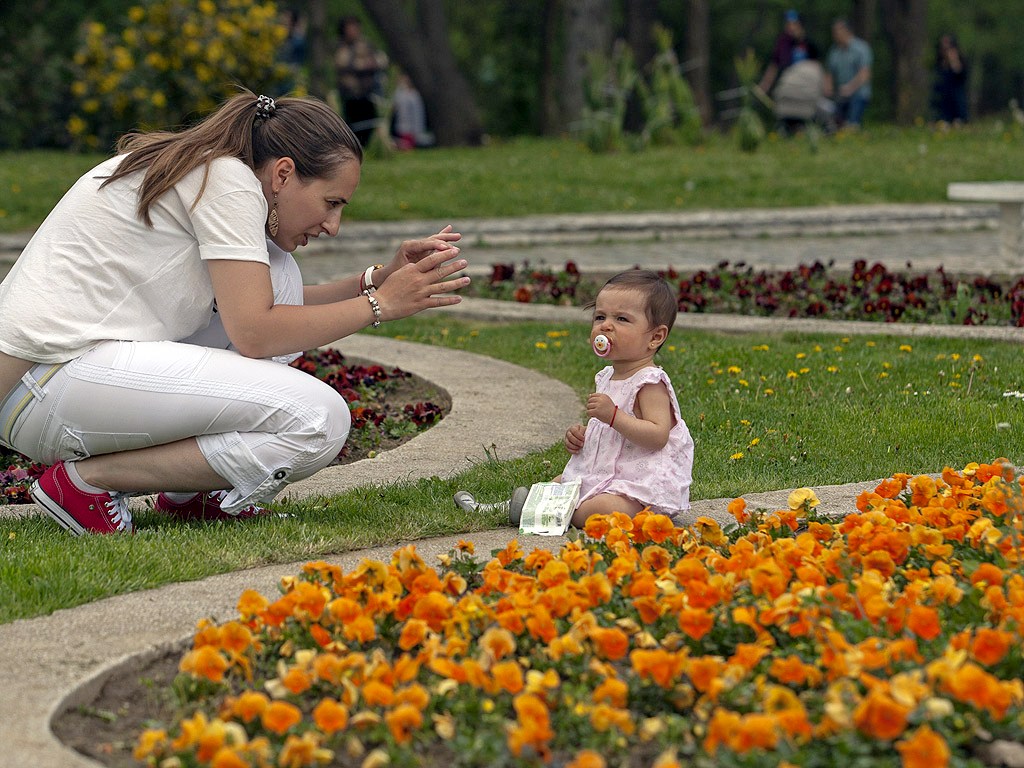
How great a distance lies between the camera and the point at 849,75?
2227 centimetres

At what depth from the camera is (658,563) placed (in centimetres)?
303

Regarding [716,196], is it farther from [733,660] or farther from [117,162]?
[733,660]

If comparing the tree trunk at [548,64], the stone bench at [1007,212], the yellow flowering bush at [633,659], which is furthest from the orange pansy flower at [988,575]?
the tree trunk at [548,64]

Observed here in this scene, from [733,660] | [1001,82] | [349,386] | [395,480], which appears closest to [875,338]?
[349,386]

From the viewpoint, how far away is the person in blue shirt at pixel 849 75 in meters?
22.0

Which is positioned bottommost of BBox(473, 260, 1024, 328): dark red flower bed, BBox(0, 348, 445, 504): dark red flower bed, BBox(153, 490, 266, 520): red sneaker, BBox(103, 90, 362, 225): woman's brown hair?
BBox(473, 260, 1024, 328): dark red flower bed

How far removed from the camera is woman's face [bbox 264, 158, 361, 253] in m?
3.69

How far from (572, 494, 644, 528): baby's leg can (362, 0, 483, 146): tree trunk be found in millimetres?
16840

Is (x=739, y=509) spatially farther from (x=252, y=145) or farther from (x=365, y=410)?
(x=365, y=410)

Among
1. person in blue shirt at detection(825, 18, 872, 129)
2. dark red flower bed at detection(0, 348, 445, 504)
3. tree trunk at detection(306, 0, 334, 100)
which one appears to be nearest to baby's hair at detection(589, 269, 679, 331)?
dark red flower bed at detection(0, 348, 445, 504)

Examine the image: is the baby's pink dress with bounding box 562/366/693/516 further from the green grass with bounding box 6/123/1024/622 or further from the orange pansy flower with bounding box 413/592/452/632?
the orange pansy flower with bounding box 413/592/452/632

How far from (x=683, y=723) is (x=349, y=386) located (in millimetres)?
3840

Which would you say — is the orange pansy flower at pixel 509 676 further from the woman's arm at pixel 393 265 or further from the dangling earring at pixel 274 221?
the dangling earring at pixel 274 221

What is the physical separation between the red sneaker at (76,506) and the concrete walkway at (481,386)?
64 centimetres
